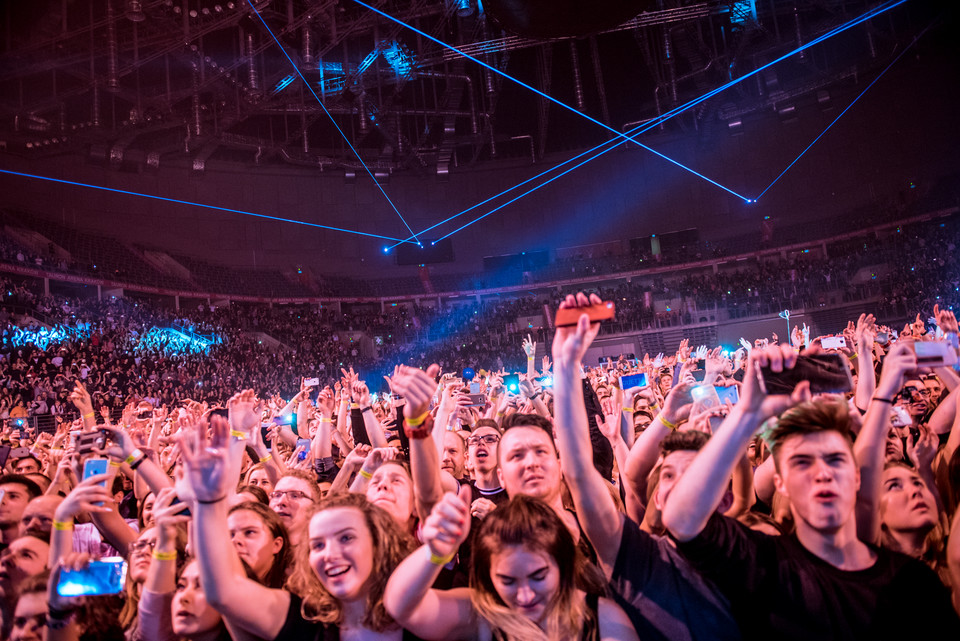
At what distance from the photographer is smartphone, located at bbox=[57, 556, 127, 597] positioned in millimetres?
2230

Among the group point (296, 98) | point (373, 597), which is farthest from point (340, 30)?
point (373, 597)

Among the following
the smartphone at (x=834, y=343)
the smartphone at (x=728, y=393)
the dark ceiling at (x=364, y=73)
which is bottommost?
the smartphone at (x=728, y=393)

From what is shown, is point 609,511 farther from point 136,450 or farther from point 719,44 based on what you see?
point 719,44

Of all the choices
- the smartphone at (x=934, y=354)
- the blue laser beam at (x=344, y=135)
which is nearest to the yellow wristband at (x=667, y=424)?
the smartphone at (x=934, y=354)

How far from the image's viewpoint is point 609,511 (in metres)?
2.18

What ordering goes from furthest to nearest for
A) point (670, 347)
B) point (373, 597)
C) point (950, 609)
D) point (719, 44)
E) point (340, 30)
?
point (670, 347) → point (719, 44) → point (340, 30) → point (373, 597) → point (950, 609)

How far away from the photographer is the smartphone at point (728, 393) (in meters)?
4.52

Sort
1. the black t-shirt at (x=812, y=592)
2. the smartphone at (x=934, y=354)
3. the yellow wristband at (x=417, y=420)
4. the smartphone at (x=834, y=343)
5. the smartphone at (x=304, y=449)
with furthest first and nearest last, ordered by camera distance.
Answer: the smartphone at (x=834, y=343) < the smartphone at (x=304, y=449) < the yellow wristband at (x=417, y=420) < the smartphone at (x=934, y=354) < the black t-shirt at (x=812, y=592)

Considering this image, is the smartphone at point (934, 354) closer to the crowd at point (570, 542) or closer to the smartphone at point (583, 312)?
the crowd at point (570, 542)

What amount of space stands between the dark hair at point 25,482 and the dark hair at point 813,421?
13.8 ft

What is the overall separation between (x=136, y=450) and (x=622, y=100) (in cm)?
2810

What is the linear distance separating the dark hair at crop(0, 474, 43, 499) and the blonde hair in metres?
2.46

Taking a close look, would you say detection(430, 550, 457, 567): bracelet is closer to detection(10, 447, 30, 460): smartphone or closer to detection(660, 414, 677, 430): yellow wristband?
detection(660, 414, 677, 430): yellow wristband

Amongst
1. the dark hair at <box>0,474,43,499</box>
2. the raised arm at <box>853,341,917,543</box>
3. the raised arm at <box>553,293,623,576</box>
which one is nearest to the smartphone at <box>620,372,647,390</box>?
the raised arm at <box>853,341,917,543</box>
